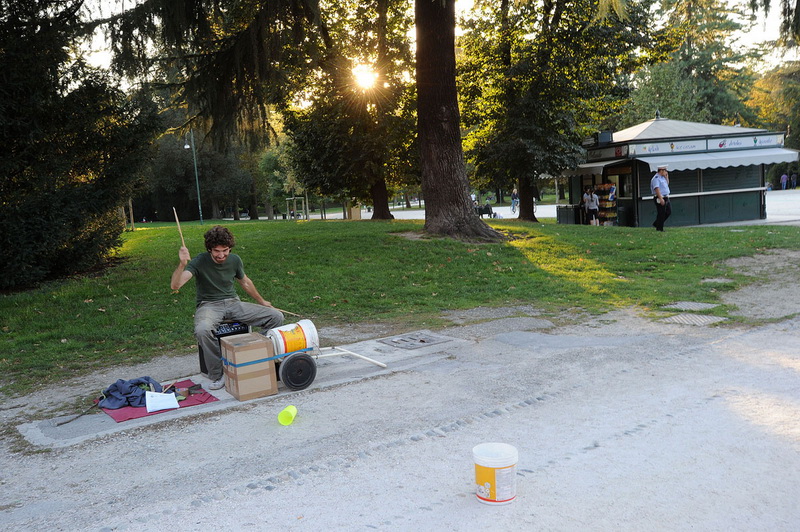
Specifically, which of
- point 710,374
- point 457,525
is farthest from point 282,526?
point 710,374

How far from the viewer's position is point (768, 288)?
10719mm

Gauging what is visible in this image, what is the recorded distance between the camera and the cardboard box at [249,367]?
5.66 m

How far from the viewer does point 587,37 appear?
21.8 meters

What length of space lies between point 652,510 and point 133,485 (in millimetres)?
3110

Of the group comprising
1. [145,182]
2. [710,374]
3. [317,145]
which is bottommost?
[710,374]

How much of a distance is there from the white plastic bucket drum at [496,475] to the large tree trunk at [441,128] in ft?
38.7

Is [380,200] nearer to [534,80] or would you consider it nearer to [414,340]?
[534,80]

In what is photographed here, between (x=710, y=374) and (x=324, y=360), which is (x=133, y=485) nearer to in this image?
(x=324, y=360)

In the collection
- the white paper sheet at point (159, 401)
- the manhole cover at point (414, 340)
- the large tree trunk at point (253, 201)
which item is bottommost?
the manhole cover at point (414, 340)

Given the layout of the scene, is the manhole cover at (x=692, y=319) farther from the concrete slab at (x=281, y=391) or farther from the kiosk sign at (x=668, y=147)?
the kiosk sign at (x=668, y=147)

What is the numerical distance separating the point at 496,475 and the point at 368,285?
8085 mm

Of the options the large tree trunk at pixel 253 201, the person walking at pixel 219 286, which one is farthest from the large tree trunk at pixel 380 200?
the large tree trunk at pixel 253 201

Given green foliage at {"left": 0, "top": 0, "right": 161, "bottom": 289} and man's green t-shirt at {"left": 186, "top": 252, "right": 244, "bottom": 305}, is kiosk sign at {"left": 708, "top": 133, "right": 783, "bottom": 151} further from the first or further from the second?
man's green t-shirt at {"left": 186, "top": 252, "right": 244, "bottom": 305}

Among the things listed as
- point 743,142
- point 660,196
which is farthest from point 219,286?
point 743,142
